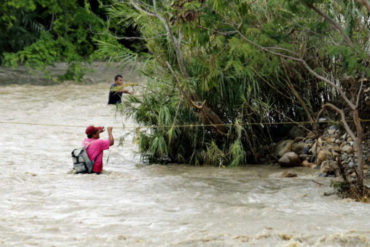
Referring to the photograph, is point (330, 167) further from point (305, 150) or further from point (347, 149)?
point (305, 150)

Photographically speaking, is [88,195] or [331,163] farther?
[331,163]

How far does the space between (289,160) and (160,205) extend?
3.37m

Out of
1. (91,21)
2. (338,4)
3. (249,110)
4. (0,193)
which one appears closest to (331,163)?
(249,110)

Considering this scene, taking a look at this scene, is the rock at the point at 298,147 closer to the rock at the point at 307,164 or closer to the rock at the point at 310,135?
the rock at the point at 310,135

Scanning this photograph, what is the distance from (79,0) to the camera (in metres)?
28.7

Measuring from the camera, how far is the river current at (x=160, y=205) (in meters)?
6.37

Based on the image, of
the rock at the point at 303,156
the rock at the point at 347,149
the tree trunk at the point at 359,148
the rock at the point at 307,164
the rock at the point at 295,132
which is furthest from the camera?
the rock at the point at 295,132

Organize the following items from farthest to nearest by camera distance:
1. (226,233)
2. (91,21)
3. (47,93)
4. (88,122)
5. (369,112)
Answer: (91,21)
(47,93)
(88,122)
(369,112)
(226,233)

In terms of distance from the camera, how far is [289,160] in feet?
35.2

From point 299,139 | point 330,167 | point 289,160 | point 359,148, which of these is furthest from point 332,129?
point 359,148

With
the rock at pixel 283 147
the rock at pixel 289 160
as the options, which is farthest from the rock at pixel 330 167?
the rock at pixel 283 147

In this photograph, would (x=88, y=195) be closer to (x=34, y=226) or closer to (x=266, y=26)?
(x=34, y=226)

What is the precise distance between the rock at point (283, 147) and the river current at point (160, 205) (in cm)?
34

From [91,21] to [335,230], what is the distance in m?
21.3
